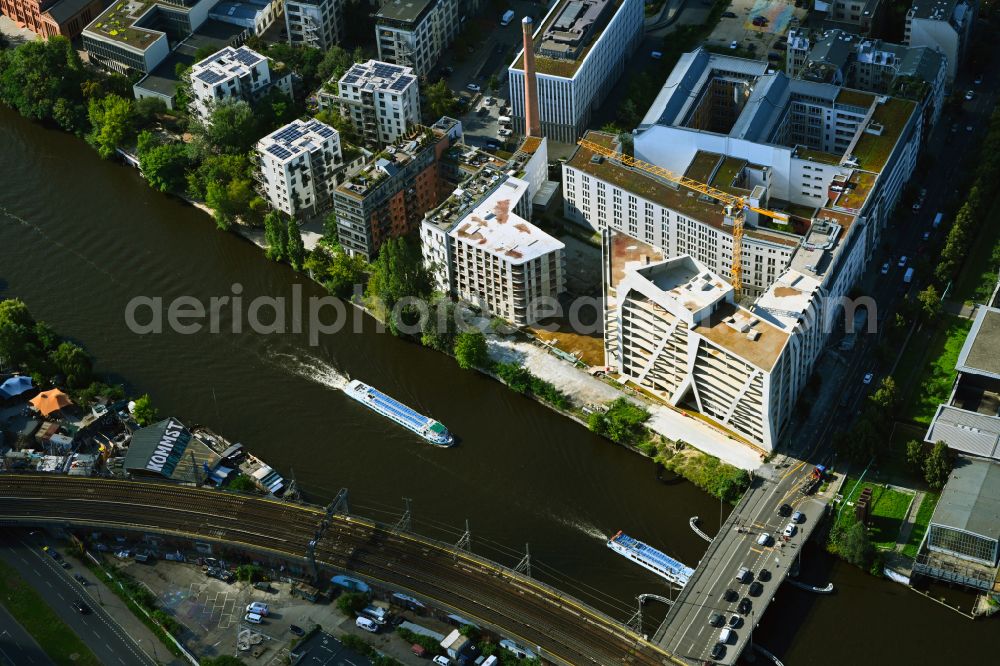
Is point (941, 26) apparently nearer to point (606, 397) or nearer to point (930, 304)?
point (930, 304)

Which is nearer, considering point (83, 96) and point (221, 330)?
point (221, 330)

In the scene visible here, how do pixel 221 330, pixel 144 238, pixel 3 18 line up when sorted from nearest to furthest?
1. pixel 221 330
2. pixel 144 238
3. pixel 3 18

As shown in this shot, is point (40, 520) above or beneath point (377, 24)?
beneath

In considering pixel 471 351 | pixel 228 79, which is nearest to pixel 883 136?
pixel 471 351

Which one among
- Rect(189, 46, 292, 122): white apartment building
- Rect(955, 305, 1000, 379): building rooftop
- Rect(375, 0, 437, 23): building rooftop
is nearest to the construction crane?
Rect(955, 305, 1000, 379): building rooftop

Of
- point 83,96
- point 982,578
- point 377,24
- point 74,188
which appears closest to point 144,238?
point 74,188

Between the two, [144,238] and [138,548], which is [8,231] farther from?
[138,548]
